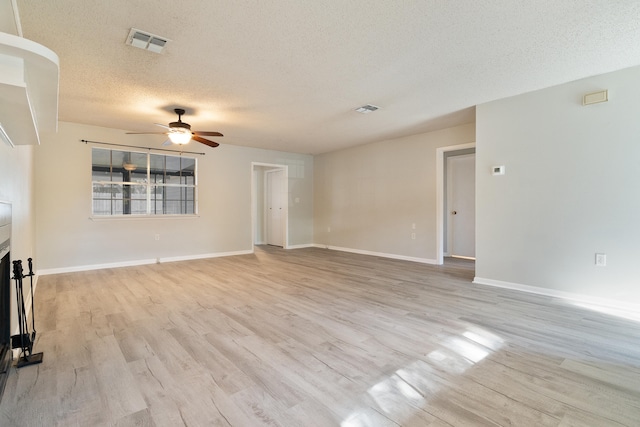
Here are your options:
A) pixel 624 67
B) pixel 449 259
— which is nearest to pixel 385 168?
pixel 449 259

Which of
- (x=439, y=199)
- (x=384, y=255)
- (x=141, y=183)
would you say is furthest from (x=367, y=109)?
(x=141, y=183)

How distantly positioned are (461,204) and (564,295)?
11.2ft

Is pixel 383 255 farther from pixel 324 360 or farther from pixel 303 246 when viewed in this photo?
pixel 324 360

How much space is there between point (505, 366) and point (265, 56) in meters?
3.15

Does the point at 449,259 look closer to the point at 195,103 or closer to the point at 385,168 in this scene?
the point at 385,168

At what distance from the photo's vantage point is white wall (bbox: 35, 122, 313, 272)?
15.4 feet

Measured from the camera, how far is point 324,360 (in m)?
2.01

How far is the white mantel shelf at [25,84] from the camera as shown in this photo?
115 centimetres

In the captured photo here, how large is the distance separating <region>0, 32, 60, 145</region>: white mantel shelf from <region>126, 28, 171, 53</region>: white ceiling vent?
40.8 inches

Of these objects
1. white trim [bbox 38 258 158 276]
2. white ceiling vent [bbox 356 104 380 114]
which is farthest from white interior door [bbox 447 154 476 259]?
white trim [bbox 38 258 158 276]

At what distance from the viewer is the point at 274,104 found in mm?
4051

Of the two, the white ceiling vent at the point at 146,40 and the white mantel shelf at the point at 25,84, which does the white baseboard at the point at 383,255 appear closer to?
the white ceiling vent at the point at 146,40

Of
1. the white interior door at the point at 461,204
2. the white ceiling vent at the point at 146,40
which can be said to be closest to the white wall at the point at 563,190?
the white interior door at the point at 461,204

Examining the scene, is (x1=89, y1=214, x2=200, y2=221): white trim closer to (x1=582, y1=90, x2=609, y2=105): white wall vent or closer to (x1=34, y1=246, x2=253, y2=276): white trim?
(x1=34, y1=246, x2=253, y2=276): white trim
